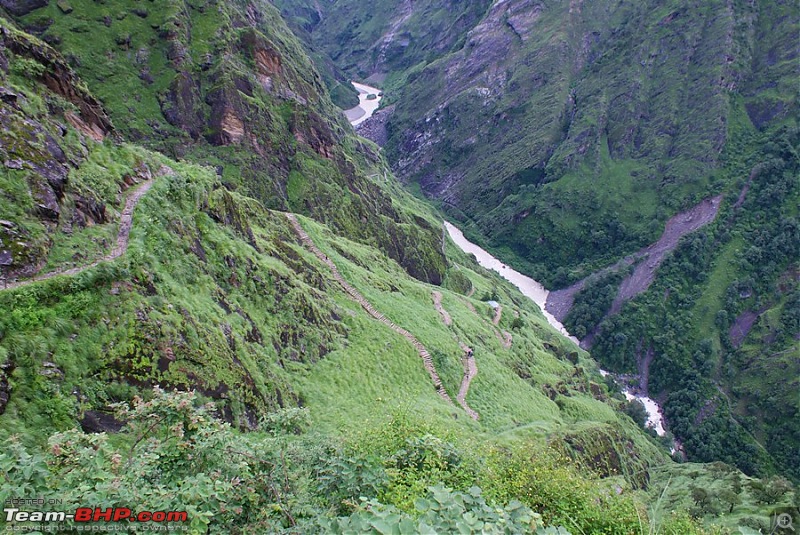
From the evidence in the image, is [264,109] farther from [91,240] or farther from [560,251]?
[560,251]

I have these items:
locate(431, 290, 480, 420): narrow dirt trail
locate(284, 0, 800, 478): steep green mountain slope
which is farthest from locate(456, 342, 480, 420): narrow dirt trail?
locate(284, 0, 800, 478): steep green mountain slope

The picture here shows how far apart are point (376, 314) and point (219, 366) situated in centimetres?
2273

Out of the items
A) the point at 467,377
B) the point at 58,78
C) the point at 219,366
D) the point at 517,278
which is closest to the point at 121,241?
the point at 219,366

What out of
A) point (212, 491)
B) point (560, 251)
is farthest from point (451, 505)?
point (560, 251)

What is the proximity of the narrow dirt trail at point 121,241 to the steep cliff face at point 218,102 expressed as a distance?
35.9m

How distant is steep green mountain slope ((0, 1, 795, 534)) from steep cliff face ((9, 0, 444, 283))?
968 mm

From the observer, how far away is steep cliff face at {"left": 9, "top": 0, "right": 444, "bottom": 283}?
62.3 meters

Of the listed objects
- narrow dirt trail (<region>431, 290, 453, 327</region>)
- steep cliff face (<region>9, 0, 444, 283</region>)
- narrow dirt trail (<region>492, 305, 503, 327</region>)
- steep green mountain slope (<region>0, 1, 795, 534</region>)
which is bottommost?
steep green mountain slope (<region>0, 1, 795, 534</region>)

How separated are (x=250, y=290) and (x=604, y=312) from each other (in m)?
154

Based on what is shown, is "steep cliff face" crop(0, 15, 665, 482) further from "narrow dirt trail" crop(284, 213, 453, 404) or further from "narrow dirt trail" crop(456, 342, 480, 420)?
"narrow dirt trail" crop(456, 342, 480, 420)

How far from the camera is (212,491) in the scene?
31.1 feet

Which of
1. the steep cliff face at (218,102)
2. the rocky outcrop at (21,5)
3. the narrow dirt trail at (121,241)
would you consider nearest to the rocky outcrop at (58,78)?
the narrow dirt trail at (121,241)

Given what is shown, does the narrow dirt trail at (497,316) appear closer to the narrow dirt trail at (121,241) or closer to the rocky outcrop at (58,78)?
the narrow dirt trail at (121,241)

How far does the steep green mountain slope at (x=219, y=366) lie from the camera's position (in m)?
10.8
